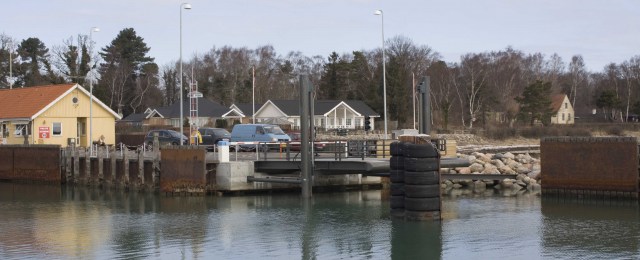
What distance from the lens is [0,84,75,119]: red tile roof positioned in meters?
50.7

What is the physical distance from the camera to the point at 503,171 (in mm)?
41062

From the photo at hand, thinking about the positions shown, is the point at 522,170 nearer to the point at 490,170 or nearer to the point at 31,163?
the point at 490,170

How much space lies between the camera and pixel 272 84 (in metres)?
123

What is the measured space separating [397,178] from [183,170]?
13.0 m

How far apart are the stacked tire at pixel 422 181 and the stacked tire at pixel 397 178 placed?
435mm

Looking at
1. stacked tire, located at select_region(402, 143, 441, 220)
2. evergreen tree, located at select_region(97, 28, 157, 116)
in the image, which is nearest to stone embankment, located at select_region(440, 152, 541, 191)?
stacked tire, located at select_region(402, 143, 441, 220)

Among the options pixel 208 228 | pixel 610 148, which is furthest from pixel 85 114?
pixel 610 148

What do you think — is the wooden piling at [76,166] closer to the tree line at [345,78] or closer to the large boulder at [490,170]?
the large boulder at [490,170]

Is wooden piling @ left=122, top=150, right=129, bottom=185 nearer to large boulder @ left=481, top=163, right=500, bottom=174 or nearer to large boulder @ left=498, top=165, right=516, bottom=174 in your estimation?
large boulder @ left=481, top=163, right=500, bottom=174

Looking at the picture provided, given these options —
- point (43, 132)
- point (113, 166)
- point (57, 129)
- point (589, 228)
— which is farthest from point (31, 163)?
point (589, 228)

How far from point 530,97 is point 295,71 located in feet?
165

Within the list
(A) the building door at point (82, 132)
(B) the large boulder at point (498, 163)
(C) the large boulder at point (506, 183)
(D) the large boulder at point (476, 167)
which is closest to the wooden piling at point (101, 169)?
(A) the building door at point (82, 132)

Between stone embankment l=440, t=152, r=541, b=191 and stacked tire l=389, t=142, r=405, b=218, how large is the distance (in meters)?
12.5

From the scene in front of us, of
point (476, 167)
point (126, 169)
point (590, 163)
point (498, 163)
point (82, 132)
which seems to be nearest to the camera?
point (590, 163)
